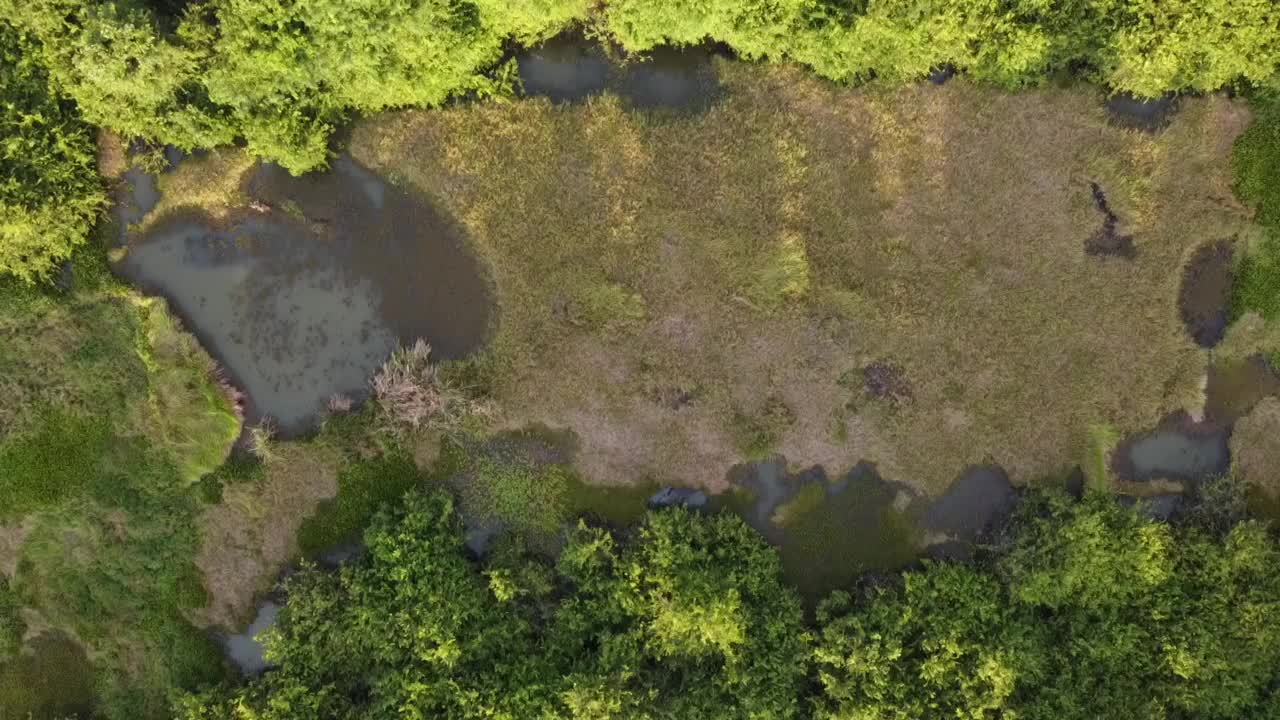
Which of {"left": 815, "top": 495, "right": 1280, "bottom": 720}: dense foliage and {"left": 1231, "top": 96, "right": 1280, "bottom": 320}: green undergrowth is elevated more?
{"left": 1231, "top": 96, "right": 1280, "bottom": 320}: green undergrowth

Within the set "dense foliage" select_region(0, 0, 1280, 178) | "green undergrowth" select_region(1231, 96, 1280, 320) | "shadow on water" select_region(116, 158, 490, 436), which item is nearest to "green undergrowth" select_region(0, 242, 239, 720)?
"shadow on water" select_region(116, 158, 490, 436)

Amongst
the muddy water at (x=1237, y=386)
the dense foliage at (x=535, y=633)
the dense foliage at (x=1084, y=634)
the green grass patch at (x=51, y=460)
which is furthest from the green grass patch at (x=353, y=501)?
the muddy water at (x=1237, y=386)

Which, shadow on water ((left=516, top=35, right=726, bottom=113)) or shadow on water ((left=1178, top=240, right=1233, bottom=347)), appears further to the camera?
shadow on water ((left=516, top=35, right=726, bottom=113))

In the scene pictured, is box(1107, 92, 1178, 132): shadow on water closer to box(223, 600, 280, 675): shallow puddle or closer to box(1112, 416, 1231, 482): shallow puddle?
box(1112, 416, 1231, 482): shallow puddle

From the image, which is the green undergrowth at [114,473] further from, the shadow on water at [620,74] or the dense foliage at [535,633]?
the shadow on water at [620,74]

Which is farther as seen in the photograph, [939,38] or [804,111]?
[804,111]

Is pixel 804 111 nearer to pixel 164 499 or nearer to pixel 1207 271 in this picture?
pixel 1207 271

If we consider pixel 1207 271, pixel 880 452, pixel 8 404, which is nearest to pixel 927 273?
pixel 880 452
